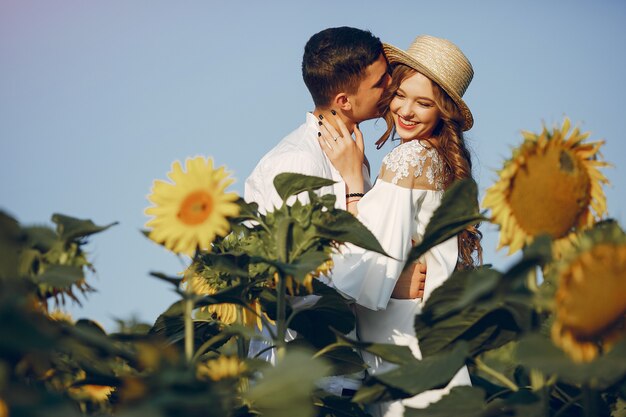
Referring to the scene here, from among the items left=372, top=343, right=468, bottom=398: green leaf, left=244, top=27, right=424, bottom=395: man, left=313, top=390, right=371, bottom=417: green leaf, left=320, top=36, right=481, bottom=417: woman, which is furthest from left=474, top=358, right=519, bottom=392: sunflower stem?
left=244, top=27, right=424, bottom=395: man

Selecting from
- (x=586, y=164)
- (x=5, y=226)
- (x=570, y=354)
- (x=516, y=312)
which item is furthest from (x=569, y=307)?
(x=5, y=226)

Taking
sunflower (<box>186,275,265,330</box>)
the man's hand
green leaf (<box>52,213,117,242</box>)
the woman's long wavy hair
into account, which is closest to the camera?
green leaf (<box>52,213,117,242</box>)

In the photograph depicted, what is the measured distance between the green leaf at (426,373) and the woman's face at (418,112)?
283 centimetres

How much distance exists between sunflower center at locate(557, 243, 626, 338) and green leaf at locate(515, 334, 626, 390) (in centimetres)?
7

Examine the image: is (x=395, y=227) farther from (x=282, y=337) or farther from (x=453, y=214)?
(x=453, y=214)

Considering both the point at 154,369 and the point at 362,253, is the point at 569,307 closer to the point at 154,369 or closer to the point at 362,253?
the point at 154,369

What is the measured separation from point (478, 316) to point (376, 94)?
317cm

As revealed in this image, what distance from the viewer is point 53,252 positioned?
2473 millimetres

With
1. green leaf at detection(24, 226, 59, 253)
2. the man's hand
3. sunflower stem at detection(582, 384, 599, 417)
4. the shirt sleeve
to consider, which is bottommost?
sunflower stem at detection(582, 384, 599, 417)

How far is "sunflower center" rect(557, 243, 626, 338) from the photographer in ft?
6.62

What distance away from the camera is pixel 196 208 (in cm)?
258

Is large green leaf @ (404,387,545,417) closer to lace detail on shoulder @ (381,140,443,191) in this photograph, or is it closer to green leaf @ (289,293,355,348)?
green leaf @ (289,293,355,348)

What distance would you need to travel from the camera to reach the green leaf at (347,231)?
2756 mm

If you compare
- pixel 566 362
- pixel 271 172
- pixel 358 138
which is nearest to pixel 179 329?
pixel 566 362
